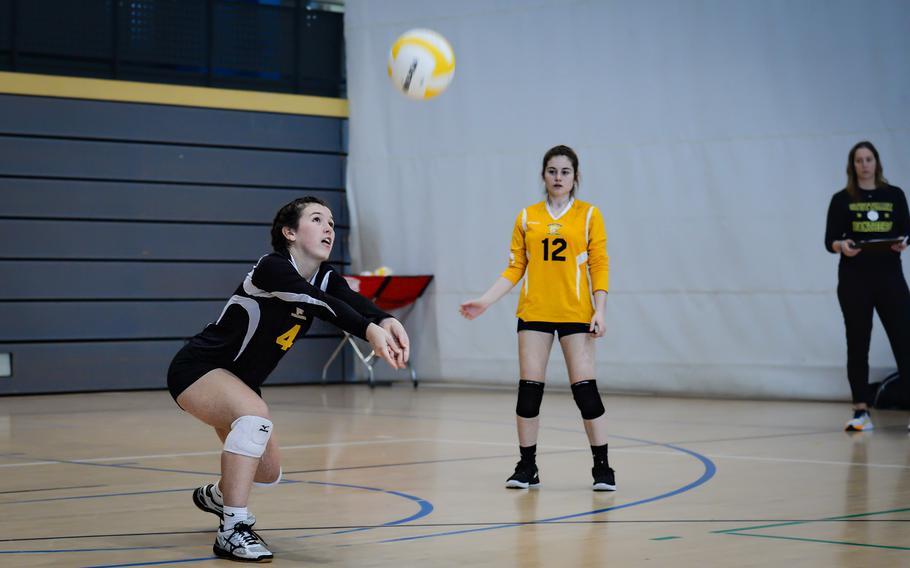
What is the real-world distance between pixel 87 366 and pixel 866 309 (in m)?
8.10

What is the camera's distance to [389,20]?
13602mm

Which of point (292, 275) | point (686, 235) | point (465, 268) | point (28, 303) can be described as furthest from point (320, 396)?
point (292, 275)

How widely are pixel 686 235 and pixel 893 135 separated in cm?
211

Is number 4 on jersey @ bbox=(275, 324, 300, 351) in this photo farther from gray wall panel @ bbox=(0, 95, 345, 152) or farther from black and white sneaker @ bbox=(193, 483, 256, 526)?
gray wall panel @ bbox=(0, 95, 345, 152)

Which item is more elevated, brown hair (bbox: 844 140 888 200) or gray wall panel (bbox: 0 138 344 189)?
gray wall panel (bbox: 0 138 344 189)

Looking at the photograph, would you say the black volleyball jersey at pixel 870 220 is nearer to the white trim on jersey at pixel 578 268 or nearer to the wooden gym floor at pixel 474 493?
the wooden gym floor at pixel 474 493

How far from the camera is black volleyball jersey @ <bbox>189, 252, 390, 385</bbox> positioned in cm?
428

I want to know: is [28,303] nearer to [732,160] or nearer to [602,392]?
[602,392]

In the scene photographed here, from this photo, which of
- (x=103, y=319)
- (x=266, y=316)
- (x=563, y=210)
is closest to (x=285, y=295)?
(x=266, y=316)

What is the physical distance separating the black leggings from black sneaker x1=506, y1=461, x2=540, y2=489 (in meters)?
3.30

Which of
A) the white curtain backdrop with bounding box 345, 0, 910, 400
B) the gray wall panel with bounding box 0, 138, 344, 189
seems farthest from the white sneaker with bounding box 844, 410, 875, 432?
the gray wall panel with bounding box 0, 138, 344, 189

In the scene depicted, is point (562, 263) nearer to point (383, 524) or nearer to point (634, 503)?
point (634, 503)

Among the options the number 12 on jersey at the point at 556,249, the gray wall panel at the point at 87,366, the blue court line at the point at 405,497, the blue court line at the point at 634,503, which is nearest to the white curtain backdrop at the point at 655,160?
A: the gray wall panel at the point at 87,366

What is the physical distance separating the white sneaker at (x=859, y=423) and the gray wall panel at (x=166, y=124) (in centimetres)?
769
